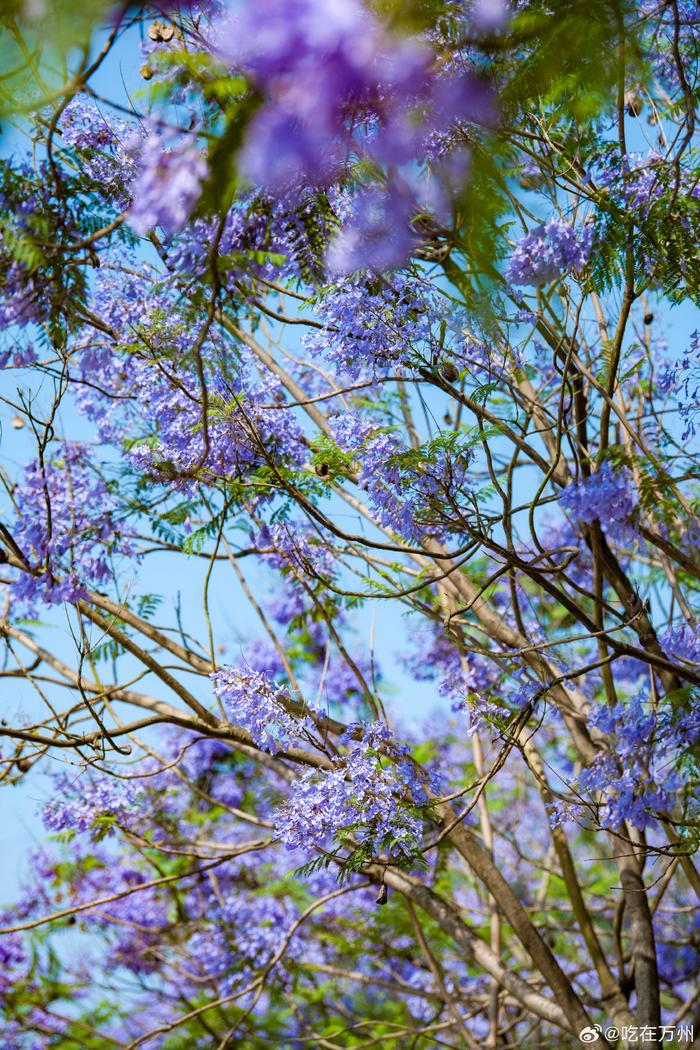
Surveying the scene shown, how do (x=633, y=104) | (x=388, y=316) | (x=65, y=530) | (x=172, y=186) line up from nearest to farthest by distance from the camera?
(x=172, y=186) < (x=388, y=316) < (x=633, y=104) < (x=65, y=530)

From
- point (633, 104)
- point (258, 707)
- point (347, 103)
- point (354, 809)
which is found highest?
point (633, 104)

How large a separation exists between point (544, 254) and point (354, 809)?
1705 millimetres

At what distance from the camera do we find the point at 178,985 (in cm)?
602

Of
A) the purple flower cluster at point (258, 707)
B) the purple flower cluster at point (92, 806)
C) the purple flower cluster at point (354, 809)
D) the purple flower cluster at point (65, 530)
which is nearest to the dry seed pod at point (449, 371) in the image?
the purple flower cluster at point (258, 707)

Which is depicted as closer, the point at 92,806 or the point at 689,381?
the point at 689,381

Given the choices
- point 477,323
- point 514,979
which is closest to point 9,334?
point 477,323

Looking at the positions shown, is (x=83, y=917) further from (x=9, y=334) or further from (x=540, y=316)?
(x=540, y=316)

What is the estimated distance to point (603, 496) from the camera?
8.68ft

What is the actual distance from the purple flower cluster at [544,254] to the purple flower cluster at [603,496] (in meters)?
0.55

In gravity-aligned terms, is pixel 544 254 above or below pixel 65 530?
below

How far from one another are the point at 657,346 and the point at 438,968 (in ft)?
10.2

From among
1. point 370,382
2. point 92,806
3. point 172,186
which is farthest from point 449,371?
point 92,806

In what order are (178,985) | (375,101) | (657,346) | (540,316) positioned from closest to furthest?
(375,101) → (540,316) → (657,346) → (178,985)

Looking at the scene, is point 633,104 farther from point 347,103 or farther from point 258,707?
point 258,707
